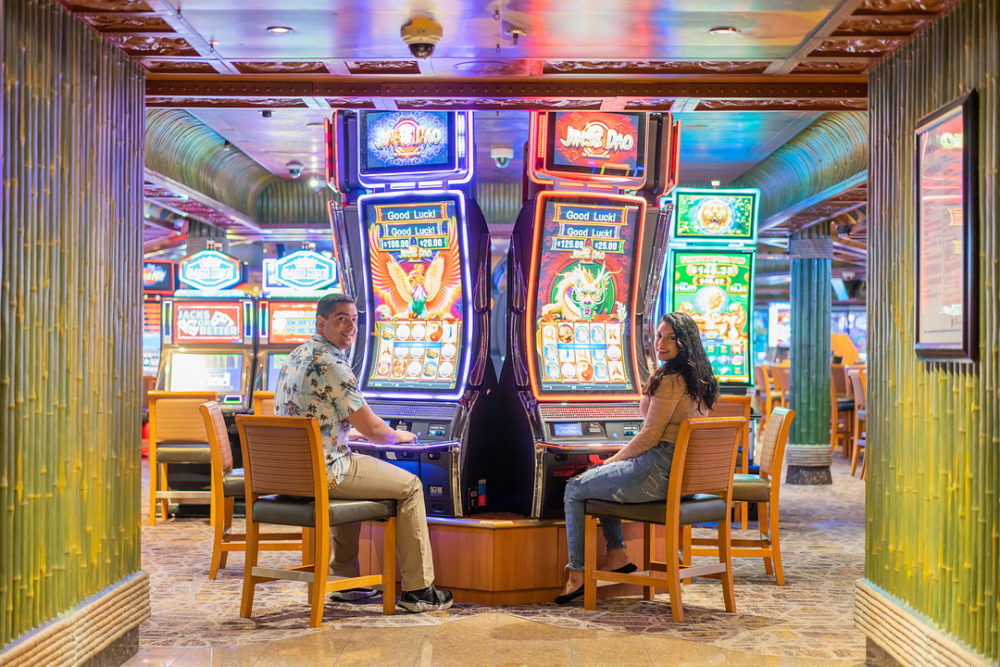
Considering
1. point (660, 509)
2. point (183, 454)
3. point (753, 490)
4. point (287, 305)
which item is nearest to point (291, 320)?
point (287, 305)

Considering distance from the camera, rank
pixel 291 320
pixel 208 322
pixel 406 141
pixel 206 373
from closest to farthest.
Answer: pixel 406 141 → pixel 206 373 → pixel 208 322 → pixel 291 320

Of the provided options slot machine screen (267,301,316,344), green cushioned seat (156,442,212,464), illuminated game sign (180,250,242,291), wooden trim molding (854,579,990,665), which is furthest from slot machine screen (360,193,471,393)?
illuminated game sign (180,250,242,291)

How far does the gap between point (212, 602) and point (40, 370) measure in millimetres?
1972

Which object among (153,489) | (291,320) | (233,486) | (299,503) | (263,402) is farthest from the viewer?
(291,320)

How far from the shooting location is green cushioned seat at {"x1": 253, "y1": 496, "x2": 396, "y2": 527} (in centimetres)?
446

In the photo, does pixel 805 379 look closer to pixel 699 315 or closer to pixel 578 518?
pixel 699 315

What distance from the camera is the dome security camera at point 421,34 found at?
3.72 metres

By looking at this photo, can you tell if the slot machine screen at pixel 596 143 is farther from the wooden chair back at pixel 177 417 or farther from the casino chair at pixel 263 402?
the wooden chair back at pixel 177 417

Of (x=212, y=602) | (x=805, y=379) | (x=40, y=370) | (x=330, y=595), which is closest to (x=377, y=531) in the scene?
(x=330, y=595)

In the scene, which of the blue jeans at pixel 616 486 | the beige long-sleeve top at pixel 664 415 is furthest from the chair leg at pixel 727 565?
the beige long-sleeve top at pixel 664 415

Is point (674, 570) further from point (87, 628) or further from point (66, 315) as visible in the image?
point (66, 315)

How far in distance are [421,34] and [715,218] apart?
4.90 metres

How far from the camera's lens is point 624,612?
4.79m

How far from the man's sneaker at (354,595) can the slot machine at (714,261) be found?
4030 mm
